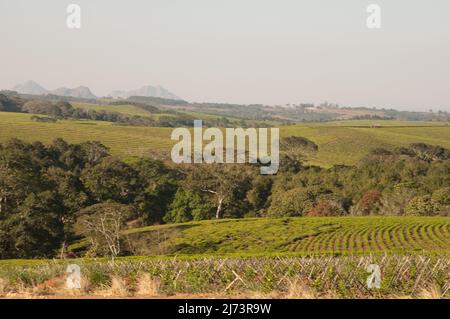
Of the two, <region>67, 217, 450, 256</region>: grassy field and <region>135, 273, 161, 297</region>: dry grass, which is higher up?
<region>135, 273, 161, 297</region>: dry grass

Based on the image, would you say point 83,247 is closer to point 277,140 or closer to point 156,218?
point 156,218

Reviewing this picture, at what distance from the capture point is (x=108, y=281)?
46.2 feet

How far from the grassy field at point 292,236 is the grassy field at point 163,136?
50488mm

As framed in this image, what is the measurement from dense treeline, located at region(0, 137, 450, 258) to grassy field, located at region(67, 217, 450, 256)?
6.90m

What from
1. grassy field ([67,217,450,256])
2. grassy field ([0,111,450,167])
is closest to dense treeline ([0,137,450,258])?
grassy field ([67,217,450,256])

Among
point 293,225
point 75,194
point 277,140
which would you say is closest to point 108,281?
point 293,225

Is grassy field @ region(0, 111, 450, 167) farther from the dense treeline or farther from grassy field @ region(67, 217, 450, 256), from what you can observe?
grassy field @ region(67, 217, 450, 256)

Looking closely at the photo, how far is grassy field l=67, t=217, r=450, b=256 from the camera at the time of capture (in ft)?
145

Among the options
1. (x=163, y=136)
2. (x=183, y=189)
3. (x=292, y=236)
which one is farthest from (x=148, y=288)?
(x=163, y=136)

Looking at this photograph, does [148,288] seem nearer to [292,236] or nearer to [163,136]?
[292,236]

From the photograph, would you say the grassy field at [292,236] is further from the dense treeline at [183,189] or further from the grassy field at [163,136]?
the grassy field at [163,136]

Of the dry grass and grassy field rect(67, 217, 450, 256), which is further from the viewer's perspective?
grassy field rect(67, 217, 450, 256)
